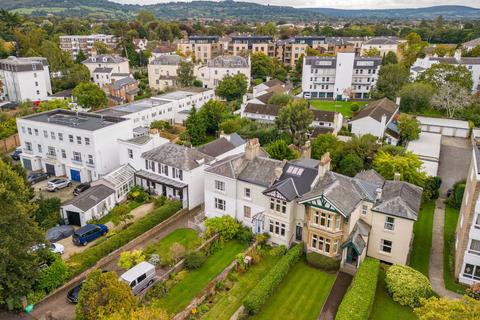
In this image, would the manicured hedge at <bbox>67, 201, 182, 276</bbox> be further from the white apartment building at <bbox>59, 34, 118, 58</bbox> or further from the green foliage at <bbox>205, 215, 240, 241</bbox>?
the white apartment building at <bbox>59, 34, 118, 58</bbox>

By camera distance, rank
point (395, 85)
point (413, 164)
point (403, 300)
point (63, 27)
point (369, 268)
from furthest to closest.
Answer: point (63, 27)
point (395, 85)
point (413, 164)
point (369, 268)
point (403, 300)

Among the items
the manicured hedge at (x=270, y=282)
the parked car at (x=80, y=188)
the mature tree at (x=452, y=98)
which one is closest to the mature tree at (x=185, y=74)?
the parked car at (x=80, y=188)

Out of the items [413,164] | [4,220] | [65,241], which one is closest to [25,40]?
[65,241]

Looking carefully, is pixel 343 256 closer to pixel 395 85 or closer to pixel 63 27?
pixel 395 85

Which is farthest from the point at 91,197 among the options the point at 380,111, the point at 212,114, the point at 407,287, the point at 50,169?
the point at 380,111

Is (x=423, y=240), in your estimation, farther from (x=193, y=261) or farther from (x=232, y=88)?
(x=232, y=88)

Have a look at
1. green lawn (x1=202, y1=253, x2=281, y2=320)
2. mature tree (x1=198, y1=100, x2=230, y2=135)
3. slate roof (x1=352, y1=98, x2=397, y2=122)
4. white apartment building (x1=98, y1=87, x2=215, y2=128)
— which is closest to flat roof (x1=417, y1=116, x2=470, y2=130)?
slate roof (x1=352, y1=98, x2=397, y2=122)
